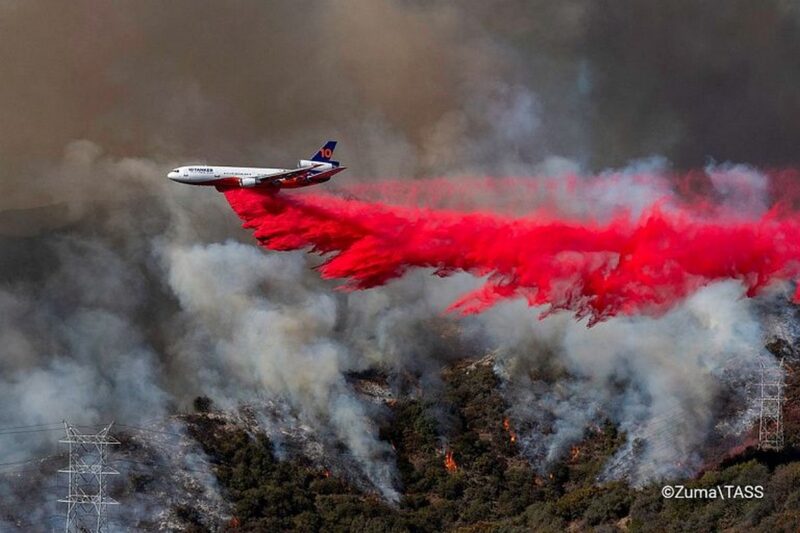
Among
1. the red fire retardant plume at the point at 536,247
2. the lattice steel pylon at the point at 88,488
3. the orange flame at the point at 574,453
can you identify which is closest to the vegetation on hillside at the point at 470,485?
the orange flame at the point at 574,453

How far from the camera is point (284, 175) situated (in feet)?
276

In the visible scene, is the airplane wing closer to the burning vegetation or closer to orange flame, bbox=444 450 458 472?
the burning vegetation

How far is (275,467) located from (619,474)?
27006 millimetres

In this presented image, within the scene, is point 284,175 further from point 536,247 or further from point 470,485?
point 470,485

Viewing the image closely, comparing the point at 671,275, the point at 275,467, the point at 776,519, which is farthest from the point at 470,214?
the point at 275,467

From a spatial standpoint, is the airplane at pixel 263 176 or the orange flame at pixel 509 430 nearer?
the airplane at pixel 263 176

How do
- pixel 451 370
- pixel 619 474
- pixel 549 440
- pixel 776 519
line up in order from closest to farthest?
pixel 776 519 < pixel 619 474 < pixel 549 440 < pixel 451 370

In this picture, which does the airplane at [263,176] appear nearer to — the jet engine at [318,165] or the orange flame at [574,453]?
the jet engine at [318,165]

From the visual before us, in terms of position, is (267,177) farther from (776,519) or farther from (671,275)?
(776,519)

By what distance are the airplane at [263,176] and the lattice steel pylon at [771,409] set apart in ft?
126

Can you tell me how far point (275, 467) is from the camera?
113812 millimetres

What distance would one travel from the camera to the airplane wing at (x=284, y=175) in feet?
276

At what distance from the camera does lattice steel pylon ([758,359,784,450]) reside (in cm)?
10469

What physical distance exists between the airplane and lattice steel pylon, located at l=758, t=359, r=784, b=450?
3839 centimetres
